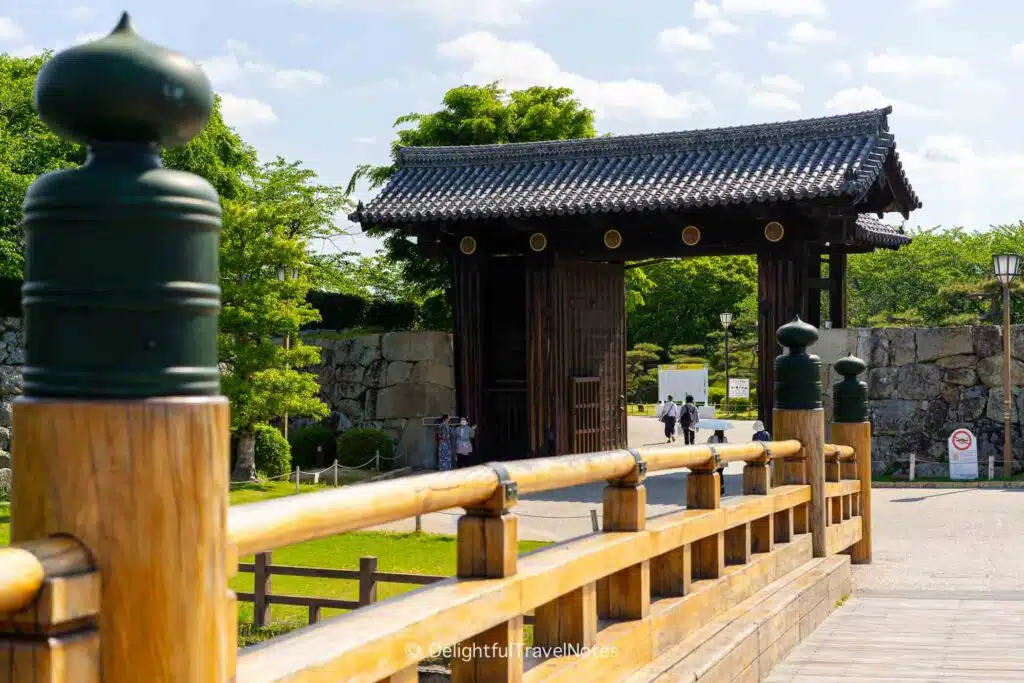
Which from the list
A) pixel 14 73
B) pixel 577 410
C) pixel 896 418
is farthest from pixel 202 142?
pixel 896 418

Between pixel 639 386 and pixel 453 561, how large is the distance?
113ft

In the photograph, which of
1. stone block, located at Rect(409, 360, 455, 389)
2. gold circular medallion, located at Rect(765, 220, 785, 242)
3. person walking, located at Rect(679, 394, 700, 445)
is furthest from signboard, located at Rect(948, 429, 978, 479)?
stone block, located at Rect(409, 360, 455, 389)

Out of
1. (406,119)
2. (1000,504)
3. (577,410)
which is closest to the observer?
(1000,504)

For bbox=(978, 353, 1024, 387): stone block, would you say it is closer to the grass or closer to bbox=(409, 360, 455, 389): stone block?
bbox=(409, 360, 455, 389): stone block

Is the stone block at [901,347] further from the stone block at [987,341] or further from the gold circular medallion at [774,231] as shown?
the gold circular medallion at [774,231]

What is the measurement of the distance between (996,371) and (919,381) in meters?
1.21

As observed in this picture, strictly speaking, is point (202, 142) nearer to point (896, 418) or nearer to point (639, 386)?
point (896, 418)

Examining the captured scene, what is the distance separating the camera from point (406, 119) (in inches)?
1180

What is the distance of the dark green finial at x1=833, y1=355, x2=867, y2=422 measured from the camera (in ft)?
31.8

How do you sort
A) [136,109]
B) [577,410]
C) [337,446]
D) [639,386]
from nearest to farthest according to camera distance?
[136,109] → [577,410] → [337,446] → [639,386]

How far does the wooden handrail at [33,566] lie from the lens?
167cm

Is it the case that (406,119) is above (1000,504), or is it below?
above

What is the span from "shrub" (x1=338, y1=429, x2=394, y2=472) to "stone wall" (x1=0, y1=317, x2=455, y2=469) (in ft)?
1.73

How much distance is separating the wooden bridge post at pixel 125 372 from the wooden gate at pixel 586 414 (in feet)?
57.1
